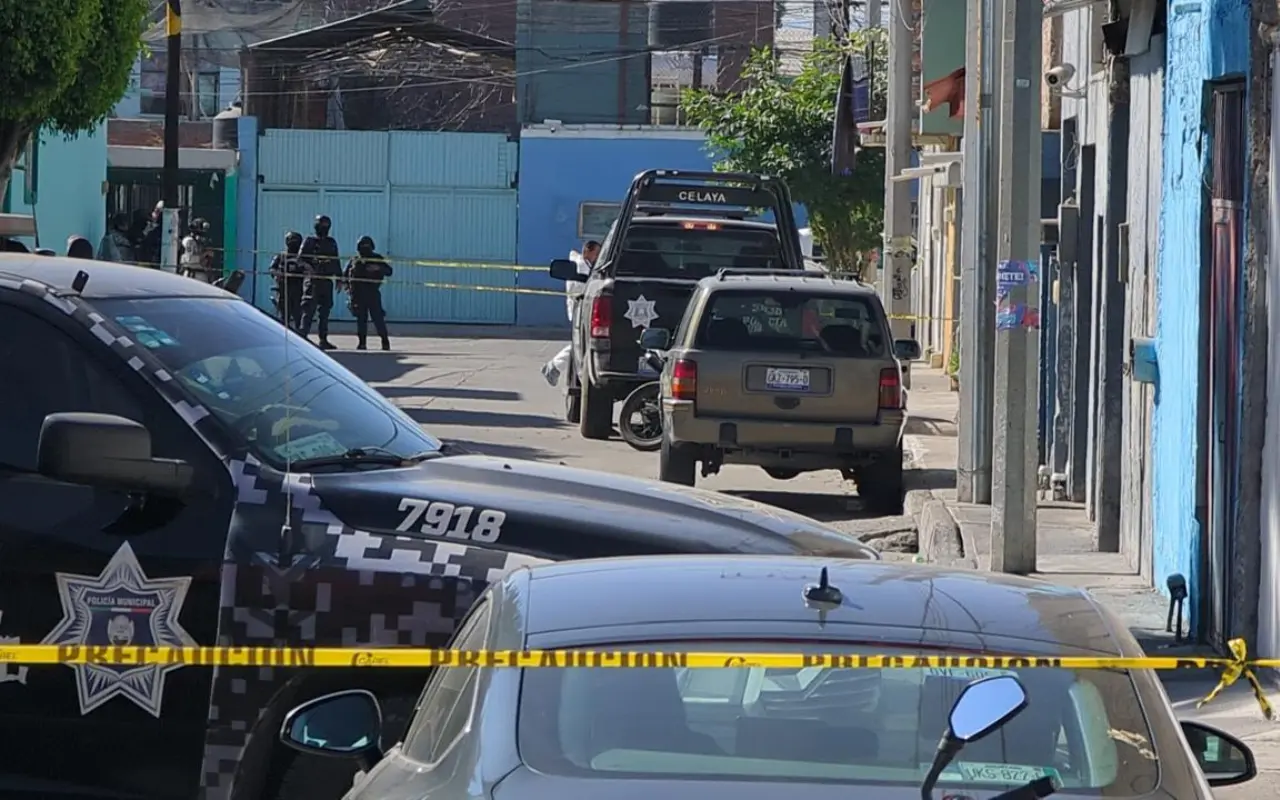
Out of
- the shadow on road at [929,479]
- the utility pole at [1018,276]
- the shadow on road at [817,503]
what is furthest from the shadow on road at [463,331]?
the utility pole at [1018,276]

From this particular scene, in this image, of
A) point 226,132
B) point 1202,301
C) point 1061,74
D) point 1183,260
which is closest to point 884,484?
point 1061,74

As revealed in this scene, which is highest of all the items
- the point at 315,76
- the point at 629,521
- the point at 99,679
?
the point at 315,76

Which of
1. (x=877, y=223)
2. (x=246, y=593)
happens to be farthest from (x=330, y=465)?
(x=877, y=223)

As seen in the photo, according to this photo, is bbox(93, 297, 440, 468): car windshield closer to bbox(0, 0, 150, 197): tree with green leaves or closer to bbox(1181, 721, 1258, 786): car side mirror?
bbox(1181, 721, 1258, 786): car side mirror

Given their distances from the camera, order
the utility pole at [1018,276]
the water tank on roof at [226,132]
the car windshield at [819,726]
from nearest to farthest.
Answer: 1. the car windshield at [819,726]
2. the utility pole at [1018,276]
3. the water tank on roof at [226,132]

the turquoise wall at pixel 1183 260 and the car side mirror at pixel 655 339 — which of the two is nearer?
the turquoise wall at pixel 1183 260

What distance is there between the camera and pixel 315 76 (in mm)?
46844

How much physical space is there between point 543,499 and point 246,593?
86 centimetres

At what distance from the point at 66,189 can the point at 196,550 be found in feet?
91.3

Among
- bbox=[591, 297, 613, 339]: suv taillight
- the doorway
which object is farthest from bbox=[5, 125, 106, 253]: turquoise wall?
the doorway

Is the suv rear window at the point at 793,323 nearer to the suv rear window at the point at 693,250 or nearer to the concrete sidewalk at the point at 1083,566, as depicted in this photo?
the concrete sidewalk at the point at 1083,566

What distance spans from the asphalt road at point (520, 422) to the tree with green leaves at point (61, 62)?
434 centimetres

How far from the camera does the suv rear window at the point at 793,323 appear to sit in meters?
15.2

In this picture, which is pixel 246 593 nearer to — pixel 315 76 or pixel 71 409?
pixel 71 409
